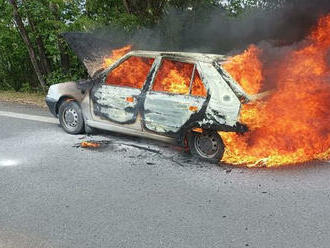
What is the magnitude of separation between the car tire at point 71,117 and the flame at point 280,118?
290 cm

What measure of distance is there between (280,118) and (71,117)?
12.5ft

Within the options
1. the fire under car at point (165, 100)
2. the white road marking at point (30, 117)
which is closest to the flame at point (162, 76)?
the fire under car at point (165, 100)

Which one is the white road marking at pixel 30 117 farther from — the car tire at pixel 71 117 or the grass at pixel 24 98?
the grass at pixel 24 98

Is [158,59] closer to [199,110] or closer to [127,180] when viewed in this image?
[199,110]

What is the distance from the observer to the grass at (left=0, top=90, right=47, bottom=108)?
11.1m

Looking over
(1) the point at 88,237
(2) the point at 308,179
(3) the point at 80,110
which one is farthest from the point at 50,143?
(2) the point at 308,179

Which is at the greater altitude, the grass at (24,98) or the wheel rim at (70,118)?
the wheel rim at (70,118)

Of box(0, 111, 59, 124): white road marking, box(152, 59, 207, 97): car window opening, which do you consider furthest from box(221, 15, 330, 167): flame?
box(0, 111, 59, 124): white road marking

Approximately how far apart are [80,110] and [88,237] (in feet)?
12.5

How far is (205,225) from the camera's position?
153 inches

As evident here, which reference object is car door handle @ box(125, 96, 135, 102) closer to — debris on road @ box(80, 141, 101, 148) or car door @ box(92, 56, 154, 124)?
car door @ box(92, 56, 154, 124)

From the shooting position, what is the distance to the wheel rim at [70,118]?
7.30 meters

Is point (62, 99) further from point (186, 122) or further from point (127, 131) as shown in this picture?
point (186, 122)

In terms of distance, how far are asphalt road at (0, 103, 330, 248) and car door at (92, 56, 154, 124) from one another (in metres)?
0.61
